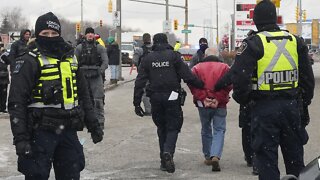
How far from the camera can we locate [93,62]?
405 inches

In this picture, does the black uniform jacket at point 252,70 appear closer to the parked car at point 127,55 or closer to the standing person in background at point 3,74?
the standing person in background at point 3,74

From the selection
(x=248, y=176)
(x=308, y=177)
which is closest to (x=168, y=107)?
(x=248, y=176)

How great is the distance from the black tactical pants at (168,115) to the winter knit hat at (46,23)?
2.80 metres

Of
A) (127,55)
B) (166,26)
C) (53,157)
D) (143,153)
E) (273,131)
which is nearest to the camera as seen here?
(53,157)

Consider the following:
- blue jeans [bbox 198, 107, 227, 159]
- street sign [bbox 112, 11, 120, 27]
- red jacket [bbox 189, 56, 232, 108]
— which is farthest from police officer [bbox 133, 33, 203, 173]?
street sign [bbox 112, 11, 120, 27]

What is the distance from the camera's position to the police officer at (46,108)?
4688 millimetres

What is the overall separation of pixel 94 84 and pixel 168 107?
3173 millimetres

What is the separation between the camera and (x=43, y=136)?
15.7 ft

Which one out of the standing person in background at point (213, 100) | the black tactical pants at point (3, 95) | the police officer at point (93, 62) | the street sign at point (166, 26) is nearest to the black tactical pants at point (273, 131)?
the standing person in background at point (213, 100)

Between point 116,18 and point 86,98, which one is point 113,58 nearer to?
point 116,18

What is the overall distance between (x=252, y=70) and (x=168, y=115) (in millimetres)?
Answer: 2586

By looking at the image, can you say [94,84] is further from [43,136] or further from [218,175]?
[43,136]

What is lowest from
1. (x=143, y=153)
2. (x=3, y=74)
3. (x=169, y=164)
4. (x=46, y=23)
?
(x=143, y=153)

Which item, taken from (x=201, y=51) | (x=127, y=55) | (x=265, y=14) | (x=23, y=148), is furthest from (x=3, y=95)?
(x=127, y=55)
